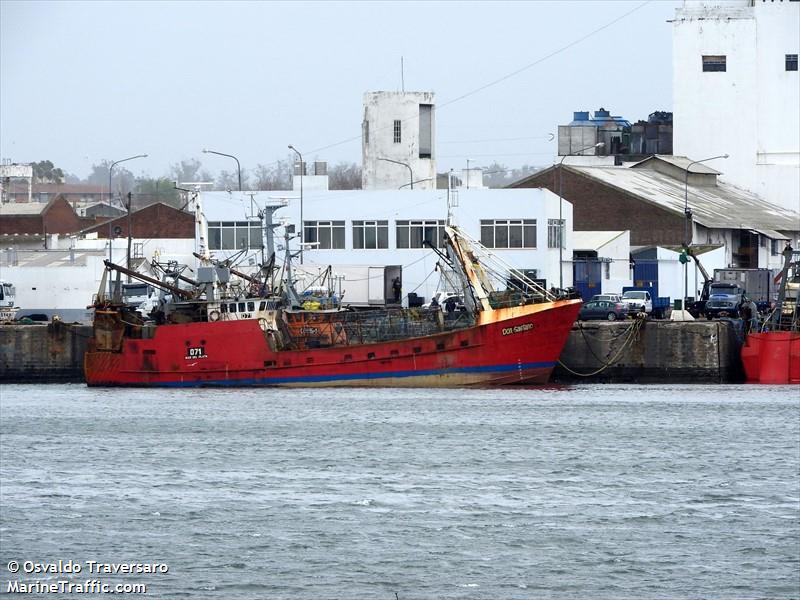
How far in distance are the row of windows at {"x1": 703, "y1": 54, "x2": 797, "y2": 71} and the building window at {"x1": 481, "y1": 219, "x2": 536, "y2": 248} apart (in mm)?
34318

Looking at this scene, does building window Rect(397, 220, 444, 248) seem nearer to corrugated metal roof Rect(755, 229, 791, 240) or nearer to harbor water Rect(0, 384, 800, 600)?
harbor water Rect(0, 384, 800, 600)

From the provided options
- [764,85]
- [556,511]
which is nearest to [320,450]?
[556,511]

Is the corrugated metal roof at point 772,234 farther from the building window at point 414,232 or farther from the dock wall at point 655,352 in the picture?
the dock wall at point 655,352

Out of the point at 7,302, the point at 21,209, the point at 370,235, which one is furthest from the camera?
the point at 21,209

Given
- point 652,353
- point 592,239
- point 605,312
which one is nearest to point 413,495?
point 652,353

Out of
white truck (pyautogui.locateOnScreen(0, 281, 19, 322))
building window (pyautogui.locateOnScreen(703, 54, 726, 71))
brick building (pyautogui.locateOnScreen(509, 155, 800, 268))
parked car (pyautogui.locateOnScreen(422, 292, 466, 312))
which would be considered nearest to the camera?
parked car (pyautogui.locateOnScreen(422, 292, 466, 312))

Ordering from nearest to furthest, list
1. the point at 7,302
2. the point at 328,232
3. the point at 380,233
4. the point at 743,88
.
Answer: the point at 7,302
the point at 380,233
the point at 328,232
the point at 743,88

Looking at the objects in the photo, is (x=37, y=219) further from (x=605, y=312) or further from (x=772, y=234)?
(x=605, y=312)

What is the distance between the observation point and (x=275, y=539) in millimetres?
32844

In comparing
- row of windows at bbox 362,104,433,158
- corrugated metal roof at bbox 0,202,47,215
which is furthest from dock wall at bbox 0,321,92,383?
corrugated metal roof at bbox 0,202,47,215

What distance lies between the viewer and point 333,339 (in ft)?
207

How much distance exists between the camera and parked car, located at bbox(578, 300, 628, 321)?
7162 cm

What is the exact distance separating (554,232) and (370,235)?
32.7ft

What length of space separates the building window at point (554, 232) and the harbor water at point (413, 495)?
24.1 metres
